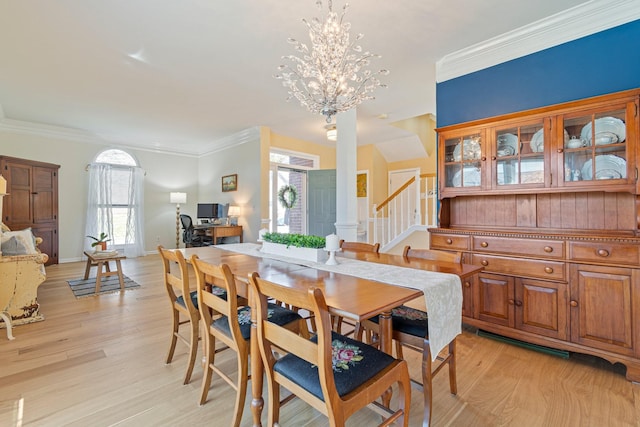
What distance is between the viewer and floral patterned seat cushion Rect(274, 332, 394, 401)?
1.14 m

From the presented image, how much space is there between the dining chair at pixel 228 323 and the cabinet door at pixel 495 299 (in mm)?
1639

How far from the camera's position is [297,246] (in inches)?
83.7

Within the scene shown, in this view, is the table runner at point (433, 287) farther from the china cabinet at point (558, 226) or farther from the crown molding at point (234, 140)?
the crown molding at point (234, 140)

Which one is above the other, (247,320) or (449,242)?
(449,242)

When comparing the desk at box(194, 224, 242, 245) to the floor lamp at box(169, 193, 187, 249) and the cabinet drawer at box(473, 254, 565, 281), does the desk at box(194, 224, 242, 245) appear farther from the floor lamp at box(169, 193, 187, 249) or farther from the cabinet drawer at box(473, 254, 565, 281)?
the cabinet drawer at box(473, 254, 565, 281)

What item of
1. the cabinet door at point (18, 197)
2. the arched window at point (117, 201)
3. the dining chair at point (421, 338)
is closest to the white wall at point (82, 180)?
the arched window at point (117, 201)

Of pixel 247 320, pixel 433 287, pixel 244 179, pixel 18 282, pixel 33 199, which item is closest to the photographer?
pixel 433 287

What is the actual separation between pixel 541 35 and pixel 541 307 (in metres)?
2.28

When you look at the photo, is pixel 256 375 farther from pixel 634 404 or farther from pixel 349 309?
pixel 634 404

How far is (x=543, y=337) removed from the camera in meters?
2.24

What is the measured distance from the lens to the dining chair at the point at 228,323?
4.88 ft

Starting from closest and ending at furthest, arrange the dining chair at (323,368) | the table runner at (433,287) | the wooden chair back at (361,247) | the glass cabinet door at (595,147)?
the dining chair at (323,368)
the table runner at (433,287)
the glass cabinet door at (595,147)
the wooden chair back at (361,247)

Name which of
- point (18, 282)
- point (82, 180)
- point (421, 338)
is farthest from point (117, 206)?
point (421, 338)

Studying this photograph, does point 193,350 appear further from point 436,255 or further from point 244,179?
point 244,179
